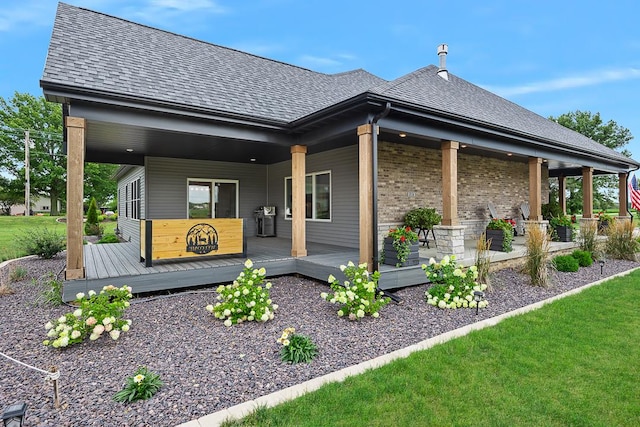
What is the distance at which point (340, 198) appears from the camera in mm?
8648

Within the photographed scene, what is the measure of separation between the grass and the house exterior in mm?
2351

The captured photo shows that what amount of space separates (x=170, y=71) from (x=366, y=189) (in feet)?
14.5

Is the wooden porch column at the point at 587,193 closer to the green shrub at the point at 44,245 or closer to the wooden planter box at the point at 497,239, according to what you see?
the wooden planter box at the point at 497,239

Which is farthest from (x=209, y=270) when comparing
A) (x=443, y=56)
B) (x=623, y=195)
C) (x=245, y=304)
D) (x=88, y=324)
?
(x=623, y=195)

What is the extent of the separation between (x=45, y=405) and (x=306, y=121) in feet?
16.8

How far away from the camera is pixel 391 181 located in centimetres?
823

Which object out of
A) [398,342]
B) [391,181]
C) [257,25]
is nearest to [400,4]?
[257,25]

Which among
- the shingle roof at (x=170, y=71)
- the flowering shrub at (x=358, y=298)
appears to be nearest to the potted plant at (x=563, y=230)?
the shingle roof at (x=170, y=71)

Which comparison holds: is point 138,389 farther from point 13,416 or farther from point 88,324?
point 88,324

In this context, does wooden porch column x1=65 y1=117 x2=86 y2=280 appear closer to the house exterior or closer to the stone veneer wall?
the house exterior

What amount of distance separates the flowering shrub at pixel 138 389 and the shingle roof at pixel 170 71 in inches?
156

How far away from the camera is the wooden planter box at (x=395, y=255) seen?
19.1 ft

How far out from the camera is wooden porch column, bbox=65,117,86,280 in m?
4.62

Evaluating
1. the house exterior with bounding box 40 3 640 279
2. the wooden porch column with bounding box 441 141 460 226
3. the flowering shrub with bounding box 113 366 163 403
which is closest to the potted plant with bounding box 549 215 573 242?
the house exterior with bounding box 40 3 640 279
